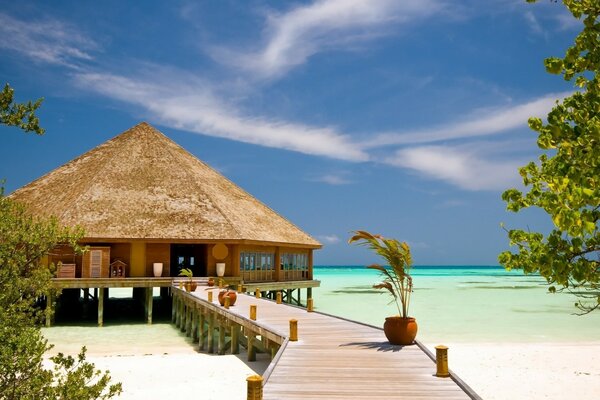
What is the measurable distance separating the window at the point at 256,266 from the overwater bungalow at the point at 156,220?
0.20 ft

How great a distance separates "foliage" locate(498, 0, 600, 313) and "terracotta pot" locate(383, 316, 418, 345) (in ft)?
20.6

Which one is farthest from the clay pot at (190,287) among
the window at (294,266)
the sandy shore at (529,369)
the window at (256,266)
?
the sandy shore at (529,369)

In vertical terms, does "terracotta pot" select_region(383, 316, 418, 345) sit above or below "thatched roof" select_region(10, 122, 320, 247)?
below

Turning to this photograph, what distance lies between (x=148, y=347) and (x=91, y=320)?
10.1m

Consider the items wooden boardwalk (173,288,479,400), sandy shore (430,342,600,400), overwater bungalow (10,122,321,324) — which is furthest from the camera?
overwater bungalow (10,122,321,324)

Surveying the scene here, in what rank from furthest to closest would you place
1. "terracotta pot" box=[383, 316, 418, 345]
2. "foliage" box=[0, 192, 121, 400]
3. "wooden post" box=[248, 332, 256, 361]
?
"wooden post" box=[248, 332, 256, 361]
"terracotta pot" box=[383, 316, 418, 345]
"foliage" box=[0, 192, 121, 400]

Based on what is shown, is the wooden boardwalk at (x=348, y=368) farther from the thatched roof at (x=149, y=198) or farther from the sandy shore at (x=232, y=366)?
the thatched roof at (x=149, y=198)

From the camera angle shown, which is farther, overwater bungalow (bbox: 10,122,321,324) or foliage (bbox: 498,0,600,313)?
overwater bungalow (bbox: 10,122,321,324)

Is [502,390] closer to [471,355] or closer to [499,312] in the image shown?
[471,355]

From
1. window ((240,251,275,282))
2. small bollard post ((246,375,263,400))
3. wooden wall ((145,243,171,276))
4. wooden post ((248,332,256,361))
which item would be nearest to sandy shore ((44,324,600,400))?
wooden post ((248,332,256,361))

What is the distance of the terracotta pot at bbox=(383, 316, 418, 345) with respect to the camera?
11.8 meters

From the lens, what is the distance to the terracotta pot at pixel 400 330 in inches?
466

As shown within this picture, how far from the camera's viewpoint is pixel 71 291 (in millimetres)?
33906

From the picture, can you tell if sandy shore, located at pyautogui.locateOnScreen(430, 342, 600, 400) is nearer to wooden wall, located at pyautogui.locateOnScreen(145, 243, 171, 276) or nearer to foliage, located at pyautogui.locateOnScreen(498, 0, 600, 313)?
foliage, located at pyautogui.locateOnScreen(498, 0, 600, 313)
